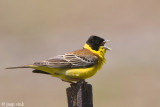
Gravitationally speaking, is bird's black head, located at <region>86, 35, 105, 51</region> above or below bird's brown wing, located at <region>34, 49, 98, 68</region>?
above

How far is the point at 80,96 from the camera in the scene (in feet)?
26.2

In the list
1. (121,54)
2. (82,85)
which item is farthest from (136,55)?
(82,85)

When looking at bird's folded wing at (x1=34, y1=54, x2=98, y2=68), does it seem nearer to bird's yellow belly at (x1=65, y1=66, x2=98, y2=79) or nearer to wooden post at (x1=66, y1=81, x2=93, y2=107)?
bird's yellow belly at (x1=65, y1=66, x2=98, y2=79)

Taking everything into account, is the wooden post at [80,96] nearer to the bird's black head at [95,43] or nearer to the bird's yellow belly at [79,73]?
the bird's yellow belly at [79,73]

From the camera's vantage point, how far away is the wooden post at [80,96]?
7926mm

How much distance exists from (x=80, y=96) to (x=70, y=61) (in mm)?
1371

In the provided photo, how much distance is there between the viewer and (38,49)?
25.5m

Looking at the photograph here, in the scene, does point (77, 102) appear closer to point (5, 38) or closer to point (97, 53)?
point (97, 53)

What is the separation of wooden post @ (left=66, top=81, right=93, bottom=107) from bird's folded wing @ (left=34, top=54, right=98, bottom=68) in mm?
925

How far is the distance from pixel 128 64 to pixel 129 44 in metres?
3.70

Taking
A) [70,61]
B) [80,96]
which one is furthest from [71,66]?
[80,96]

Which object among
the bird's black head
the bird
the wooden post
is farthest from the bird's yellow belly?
the wooden post

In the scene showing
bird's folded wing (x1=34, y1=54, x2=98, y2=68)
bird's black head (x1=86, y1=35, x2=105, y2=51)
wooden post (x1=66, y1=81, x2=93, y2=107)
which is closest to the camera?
wooden post (x1=66, y1=81, x2=93, y2=107)

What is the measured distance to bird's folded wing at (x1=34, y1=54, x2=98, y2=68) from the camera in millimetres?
9070
